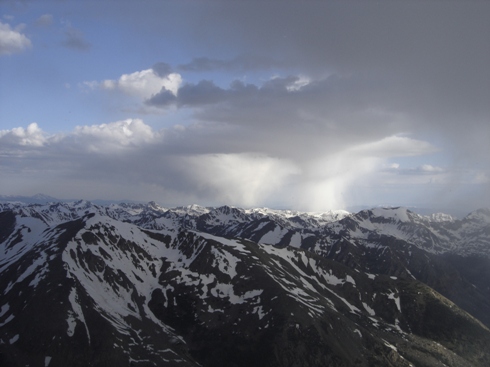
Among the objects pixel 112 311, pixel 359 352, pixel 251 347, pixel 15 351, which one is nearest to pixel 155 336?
pixel 112 311

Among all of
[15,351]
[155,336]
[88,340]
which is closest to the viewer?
[15,351]

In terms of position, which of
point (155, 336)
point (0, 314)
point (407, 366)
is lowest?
point (407, 366)

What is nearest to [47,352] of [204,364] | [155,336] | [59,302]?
[59,302]

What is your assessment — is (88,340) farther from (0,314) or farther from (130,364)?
(0,314)

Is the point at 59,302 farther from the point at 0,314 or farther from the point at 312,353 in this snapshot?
the point at 312,353

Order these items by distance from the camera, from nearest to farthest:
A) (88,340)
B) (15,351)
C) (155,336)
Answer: (15,351), (88,340), (155,336)

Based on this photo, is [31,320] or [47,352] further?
[31,320]

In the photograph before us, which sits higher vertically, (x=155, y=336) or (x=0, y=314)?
(x=0, y=314)

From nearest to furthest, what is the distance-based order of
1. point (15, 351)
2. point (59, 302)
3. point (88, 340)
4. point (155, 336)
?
point (15, 351), point (88, 340), point (59, 302), point (155, 336)

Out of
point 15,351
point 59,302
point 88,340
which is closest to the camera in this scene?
point 15,351
